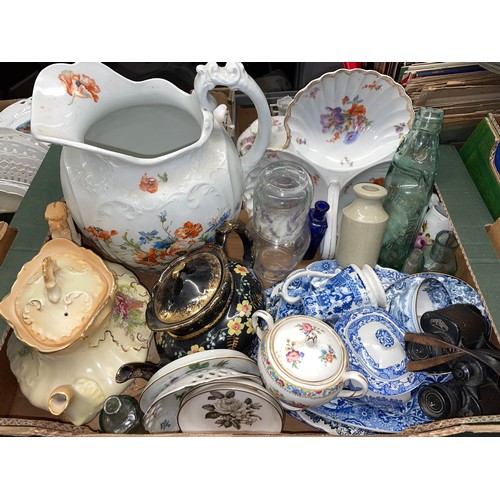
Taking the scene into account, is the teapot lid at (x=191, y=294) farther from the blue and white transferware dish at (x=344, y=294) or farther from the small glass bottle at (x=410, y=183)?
Result: the small glass bottle at (x=410, y=183)

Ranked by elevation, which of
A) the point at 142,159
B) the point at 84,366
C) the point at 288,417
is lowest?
the point at 288,417

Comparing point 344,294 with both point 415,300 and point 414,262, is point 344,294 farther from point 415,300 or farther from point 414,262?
point 414,262

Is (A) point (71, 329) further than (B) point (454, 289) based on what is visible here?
No

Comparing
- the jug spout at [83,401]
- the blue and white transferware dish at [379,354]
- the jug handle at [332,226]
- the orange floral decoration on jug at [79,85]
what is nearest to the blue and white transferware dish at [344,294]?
the blue and white transferware dish at [379,354]

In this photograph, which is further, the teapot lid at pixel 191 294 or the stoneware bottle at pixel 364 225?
the stoneware bottle at pixel 364 225

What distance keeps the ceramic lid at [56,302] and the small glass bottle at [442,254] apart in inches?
27.0

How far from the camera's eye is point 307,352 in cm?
73

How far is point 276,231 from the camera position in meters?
1.14

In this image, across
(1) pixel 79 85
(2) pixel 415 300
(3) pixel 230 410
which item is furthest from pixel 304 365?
(1) pixel 79 85

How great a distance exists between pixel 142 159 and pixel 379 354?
1.78ft

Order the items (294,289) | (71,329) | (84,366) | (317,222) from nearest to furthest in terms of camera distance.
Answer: (71,329) → (84,366) → (294,289) → (317,222)

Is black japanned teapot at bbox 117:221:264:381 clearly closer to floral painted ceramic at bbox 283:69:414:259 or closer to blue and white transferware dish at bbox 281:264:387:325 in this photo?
blue and white transferware dish at bbox 281:264:387:325

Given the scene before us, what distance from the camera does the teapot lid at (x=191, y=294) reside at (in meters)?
0.74

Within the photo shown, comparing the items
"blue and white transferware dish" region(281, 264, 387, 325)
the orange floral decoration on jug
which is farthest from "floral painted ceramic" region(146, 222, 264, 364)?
the orange floral decoration on jug
